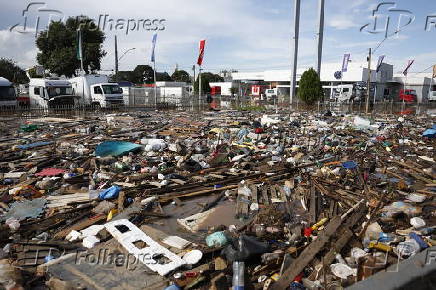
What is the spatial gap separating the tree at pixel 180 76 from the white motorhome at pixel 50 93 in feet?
177

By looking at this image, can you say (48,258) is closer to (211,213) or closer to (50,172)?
(211,213)

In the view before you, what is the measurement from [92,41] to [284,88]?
32.8 metres

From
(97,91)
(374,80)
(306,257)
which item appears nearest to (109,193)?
(306,257)

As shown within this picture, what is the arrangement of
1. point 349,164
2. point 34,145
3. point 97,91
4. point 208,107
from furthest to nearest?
point 208,107 → point 97,91 → point 34,145 → point 349,164

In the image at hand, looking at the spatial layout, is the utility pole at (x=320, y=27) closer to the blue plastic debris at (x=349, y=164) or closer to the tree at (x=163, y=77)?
the blue plastic debris at (x=349, y=164)

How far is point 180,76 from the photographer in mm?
77688

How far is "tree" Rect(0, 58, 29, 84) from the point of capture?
53078 millimetres

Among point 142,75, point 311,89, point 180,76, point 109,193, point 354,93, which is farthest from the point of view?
point 180,76

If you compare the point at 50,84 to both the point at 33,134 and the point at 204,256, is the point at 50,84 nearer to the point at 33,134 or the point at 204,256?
the point at 33,134

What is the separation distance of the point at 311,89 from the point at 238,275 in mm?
27873

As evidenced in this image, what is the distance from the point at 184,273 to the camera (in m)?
3.72

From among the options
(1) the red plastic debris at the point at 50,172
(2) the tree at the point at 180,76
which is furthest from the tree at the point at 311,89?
(2) the tree at the point at 180,76

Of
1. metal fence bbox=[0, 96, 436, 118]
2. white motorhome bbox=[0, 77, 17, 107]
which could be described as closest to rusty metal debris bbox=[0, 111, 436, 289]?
metal fence bbox=[0, 96, 436, 118]

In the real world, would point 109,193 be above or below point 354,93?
below
